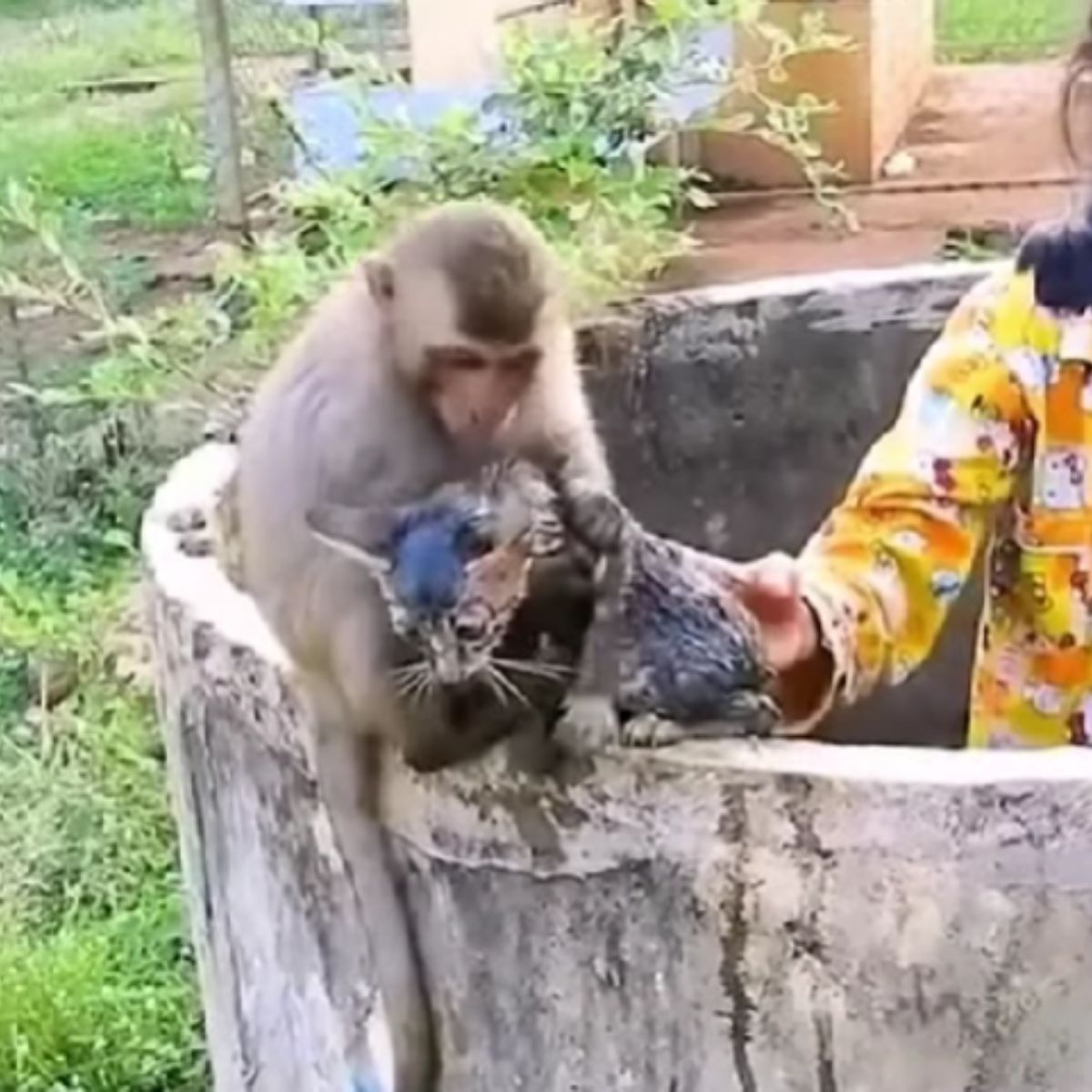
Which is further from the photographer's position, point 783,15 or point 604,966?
point 783,15

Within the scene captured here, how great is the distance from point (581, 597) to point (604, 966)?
0.59 feet

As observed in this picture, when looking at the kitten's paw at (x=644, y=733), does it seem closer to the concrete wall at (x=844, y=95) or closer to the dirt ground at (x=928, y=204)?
the dirt ground at (x=928, y=204)

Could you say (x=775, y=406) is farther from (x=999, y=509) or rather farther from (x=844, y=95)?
(x=844, y=95)

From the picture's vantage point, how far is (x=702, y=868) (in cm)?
125

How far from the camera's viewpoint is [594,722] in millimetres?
1255

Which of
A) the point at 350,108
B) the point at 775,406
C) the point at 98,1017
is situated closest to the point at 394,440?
the point at 775,406

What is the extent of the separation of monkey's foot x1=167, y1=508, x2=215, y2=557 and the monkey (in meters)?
0.19

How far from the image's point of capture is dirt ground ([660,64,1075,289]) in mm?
4301

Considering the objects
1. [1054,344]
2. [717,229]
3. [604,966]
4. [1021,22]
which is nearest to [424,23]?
[717,229]

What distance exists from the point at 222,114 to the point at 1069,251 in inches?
108

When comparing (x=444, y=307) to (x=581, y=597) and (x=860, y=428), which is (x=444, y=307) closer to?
(x=581, y=597)

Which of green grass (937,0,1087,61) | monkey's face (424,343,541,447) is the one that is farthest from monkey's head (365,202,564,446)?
green grass (937,0,1087,61)

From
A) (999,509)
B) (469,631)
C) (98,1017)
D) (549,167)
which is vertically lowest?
(98,1017)

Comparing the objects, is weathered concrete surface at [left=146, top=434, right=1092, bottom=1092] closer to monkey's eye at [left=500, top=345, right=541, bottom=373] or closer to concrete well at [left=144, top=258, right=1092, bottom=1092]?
concrete well at [left=144, top=258, right=1092, bottom=1092]
